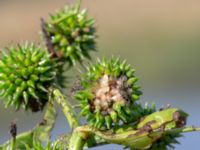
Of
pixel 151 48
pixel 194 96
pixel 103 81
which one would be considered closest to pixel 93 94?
pixel 103 81

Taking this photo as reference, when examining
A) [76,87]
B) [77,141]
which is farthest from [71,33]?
[77,141]

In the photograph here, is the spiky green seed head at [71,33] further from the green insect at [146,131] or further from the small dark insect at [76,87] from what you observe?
the green insect at [146,131]

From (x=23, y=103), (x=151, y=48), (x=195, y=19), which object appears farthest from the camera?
(x=195, y=19)

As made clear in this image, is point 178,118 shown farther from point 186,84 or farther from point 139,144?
point 186,84

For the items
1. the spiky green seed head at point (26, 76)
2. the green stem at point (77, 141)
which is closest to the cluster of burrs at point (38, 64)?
the spiky green seed head at point (26, 76)

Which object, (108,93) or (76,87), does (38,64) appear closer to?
(76,87)
